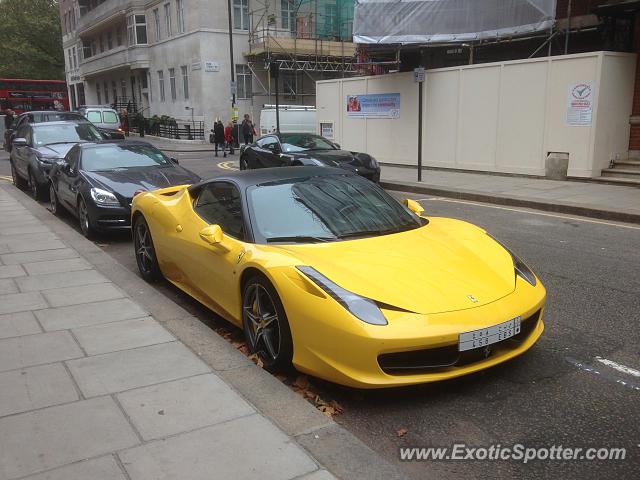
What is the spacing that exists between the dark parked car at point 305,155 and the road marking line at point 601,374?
31.0 ft

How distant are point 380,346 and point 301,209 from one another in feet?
5.22

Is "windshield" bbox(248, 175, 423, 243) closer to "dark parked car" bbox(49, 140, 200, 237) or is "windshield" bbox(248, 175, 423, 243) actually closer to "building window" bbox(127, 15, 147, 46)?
"dark parked car" bbox(49, 140, 200, 237)

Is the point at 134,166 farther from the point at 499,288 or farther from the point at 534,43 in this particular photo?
the point at 534,43

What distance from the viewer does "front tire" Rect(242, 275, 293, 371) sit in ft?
12.1

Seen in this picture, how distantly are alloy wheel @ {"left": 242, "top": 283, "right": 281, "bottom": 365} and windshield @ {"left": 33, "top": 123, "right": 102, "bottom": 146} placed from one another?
10203 millimetres

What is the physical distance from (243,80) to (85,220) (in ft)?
100

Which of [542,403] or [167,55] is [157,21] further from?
[542,403]

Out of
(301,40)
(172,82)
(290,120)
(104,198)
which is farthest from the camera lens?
(172,82)

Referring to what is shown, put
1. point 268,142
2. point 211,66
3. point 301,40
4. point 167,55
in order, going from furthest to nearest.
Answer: point 167,55 → point 301,40 → point 211,66 → point 268,142

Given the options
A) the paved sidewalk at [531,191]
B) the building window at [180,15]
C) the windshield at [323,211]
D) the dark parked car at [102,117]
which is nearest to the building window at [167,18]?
the building window at [180,15]

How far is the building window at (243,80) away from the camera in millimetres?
37250

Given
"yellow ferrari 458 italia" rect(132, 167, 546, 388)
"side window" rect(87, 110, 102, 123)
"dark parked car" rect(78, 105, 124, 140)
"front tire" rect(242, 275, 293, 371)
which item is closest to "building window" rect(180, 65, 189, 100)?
"dark parked car" rect(78, 105, 124, 140)

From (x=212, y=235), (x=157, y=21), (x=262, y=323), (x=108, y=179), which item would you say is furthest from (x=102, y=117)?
(x=262, y=323)

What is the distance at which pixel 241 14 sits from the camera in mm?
37094
